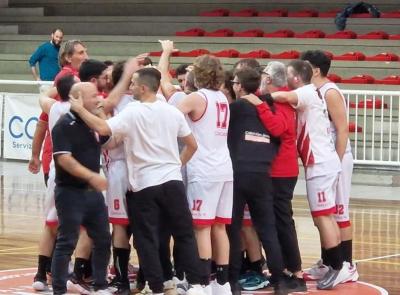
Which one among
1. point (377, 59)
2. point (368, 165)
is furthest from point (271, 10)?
point (368, 165)

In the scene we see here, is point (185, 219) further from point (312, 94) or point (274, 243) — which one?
point (312, 94)

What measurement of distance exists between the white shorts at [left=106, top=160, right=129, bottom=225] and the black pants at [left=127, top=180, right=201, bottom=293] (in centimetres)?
47

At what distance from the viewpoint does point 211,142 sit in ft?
29.1

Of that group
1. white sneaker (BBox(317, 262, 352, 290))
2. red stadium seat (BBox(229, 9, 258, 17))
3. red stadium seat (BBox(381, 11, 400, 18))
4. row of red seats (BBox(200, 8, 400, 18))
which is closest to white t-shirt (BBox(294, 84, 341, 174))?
white sneaker (BBox(317, 262, 352, 290))

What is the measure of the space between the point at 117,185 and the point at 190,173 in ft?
1.97

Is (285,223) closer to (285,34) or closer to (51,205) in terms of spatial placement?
(51,205)

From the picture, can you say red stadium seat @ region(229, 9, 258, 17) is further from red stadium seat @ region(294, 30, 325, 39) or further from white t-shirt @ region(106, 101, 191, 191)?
white t-shirt @ region(106, 101, 191, 191)

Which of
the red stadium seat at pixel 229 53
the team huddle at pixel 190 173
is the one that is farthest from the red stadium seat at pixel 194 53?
the team huddle at pixel 190 173

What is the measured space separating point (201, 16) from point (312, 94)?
1685 cm

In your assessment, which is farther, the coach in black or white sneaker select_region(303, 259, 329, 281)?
white sneaker select_region(303, 259, 329, 281)

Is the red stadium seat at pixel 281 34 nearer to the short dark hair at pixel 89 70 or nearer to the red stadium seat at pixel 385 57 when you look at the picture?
the red stadium seat at pixel 385 57

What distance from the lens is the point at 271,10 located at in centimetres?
2619

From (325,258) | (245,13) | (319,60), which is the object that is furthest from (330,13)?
(325,258)

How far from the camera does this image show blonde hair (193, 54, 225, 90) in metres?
8.84
